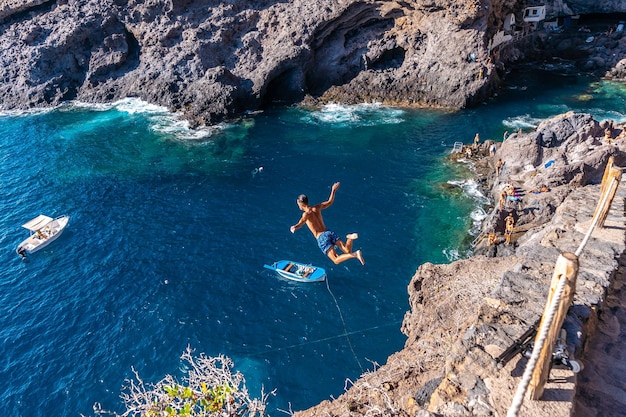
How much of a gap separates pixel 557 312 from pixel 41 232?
112ft

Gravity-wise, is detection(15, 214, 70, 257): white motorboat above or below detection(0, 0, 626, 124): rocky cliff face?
below

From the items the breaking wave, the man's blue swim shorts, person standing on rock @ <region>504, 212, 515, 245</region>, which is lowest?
person standing on rock @ <region>504, 212, 515, 245</region>

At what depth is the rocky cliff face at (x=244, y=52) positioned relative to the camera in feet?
165

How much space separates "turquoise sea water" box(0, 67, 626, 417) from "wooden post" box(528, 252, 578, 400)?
8.25 metres

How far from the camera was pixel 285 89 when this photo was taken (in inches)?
2138

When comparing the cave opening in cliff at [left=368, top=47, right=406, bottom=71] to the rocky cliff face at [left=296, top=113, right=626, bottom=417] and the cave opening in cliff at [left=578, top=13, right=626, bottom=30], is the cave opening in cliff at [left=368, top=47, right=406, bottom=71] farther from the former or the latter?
the rocky cliff face at [left=296, top=113, right=626, bottom=417]

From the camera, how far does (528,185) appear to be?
30.8m

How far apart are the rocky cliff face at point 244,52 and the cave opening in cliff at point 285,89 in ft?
0.41

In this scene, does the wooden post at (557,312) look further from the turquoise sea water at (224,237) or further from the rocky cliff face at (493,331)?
the turquoise sea water at (224,237)

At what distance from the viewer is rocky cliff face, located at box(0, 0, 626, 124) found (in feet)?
165

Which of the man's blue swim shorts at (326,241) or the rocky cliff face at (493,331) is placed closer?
the rocky cliff face at (493,331)

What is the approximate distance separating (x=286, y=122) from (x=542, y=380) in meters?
43.6

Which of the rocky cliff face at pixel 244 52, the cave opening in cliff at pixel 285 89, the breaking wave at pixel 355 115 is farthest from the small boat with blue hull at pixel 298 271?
the cave opening in cliff at pixel 285 89

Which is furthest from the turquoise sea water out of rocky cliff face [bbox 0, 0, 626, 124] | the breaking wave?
rocky cliff face [bbox 0, 0, 626, 124]
